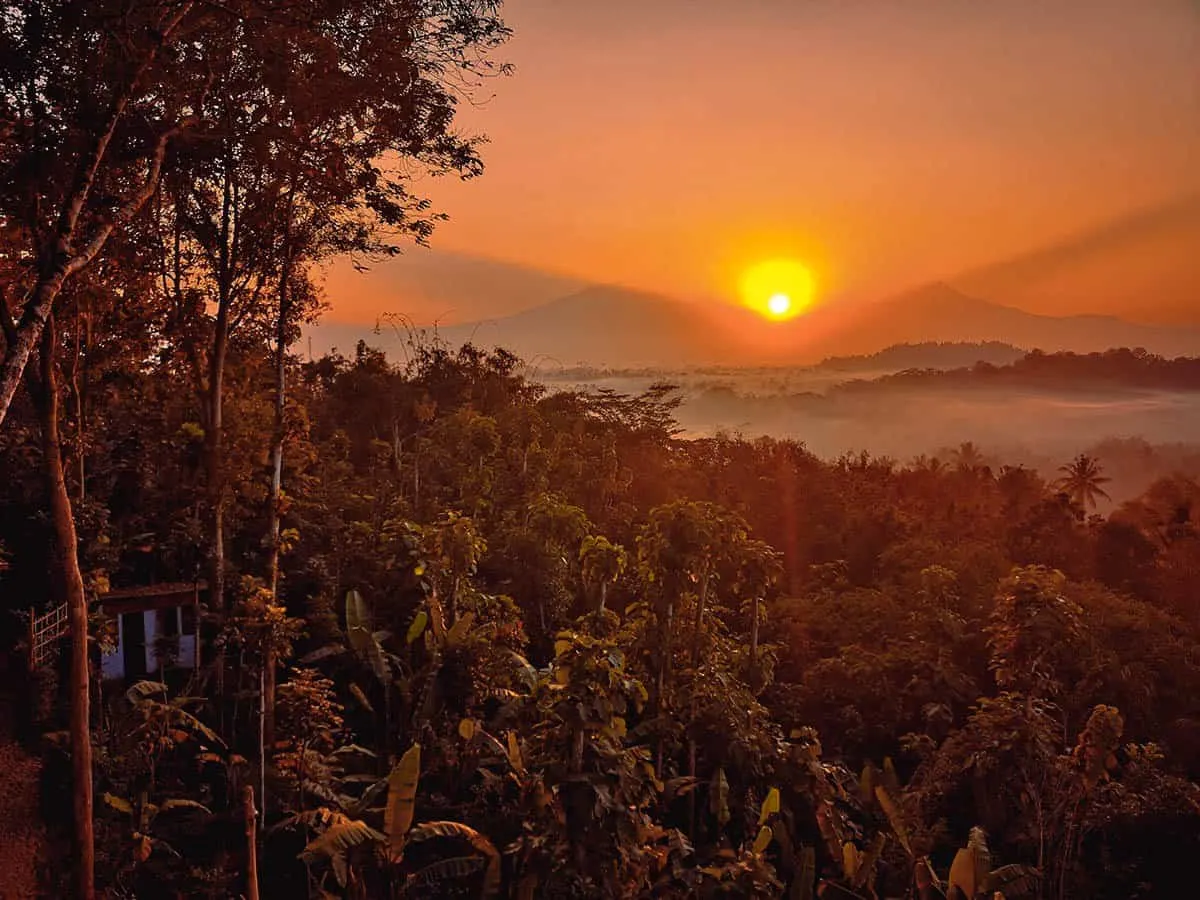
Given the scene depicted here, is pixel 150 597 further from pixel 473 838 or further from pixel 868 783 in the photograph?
pixel 868 783

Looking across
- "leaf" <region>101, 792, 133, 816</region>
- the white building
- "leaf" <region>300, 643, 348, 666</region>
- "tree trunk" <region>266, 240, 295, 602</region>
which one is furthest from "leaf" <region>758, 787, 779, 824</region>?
the white building

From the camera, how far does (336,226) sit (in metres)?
9.80

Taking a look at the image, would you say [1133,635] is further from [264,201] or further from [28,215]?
[28,215]

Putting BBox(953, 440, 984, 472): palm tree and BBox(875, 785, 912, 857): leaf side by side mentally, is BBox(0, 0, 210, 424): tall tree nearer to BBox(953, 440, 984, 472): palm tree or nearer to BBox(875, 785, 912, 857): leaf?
BBox(875, 785, 912, 857): leaf

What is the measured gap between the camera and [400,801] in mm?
6789

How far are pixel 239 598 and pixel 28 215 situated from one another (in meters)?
4.73

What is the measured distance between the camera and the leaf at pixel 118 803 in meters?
7.38

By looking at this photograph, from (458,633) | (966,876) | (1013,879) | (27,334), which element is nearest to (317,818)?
(458,633)

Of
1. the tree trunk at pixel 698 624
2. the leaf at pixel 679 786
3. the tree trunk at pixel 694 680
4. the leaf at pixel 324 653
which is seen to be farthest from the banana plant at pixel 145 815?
the tree trunk at pixel 698 624

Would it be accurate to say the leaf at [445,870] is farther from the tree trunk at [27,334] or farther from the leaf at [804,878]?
the tree trunk at [27,334]

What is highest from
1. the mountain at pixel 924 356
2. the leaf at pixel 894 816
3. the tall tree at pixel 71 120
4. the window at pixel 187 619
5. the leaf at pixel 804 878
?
the mountain at pixel 924 356

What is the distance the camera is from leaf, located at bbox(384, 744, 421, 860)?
6766 millimetres

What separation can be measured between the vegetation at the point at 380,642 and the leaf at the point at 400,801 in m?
0.04

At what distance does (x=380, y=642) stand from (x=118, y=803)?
361 cm
